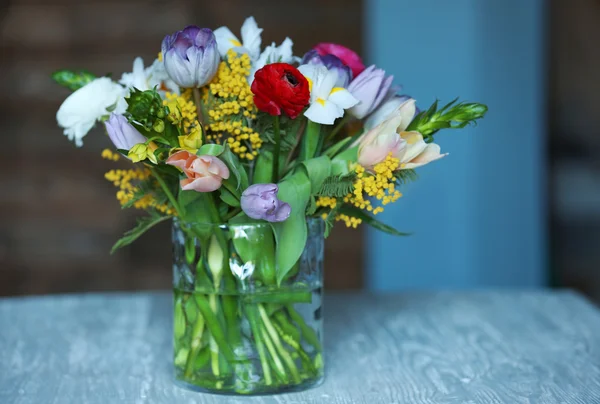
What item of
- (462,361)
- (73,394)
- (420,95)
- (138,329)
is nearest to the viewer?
(73,394)

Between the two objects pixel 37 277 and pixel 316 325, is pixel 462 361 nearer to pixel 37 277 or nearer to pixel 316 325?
pixel 316 325

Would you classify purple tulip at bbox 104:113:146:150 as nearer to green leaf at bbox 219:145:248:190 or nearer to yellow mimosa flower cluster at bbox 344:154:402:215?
green leaf at bbox 219:145:248:190

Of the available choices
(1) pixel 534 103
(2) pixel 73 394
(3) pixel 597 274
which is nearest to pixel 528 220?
(1) pixel 534 103

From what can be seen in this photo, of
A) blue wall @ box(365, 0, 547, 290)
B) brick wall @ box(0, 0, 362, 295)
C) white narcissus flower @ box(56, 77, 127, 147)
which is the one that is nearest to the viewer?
white narcissus flower @ box(56, 77, 127, 147)

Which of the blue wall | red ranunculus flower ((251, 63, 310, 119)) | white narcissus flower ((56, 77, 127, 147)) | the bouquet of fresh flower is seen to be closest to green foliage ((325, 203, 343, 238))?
the bouquet of fresh flower

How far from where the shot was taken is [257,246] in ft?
2.78

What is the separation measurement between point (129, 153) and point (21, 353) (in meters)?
0.40

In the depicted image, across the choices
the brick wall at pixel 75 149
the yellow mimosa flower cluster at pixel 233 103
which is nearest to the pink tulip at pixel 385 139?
the yellow mimosa flower cluster at pixel 233 103

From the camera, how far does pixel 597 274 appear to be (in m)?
2.68

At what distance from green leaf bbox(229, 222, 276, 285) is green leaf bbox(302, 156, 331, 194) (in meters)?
0.06

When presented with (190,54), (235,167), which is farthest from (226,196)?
(190,54)

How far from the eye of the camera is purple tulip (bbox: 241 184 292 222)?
0.78 meters

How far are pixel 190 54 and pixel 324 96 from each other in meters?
0.13

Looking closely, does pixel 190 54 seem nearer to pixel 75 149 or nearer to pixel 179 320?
pixel 179 320
